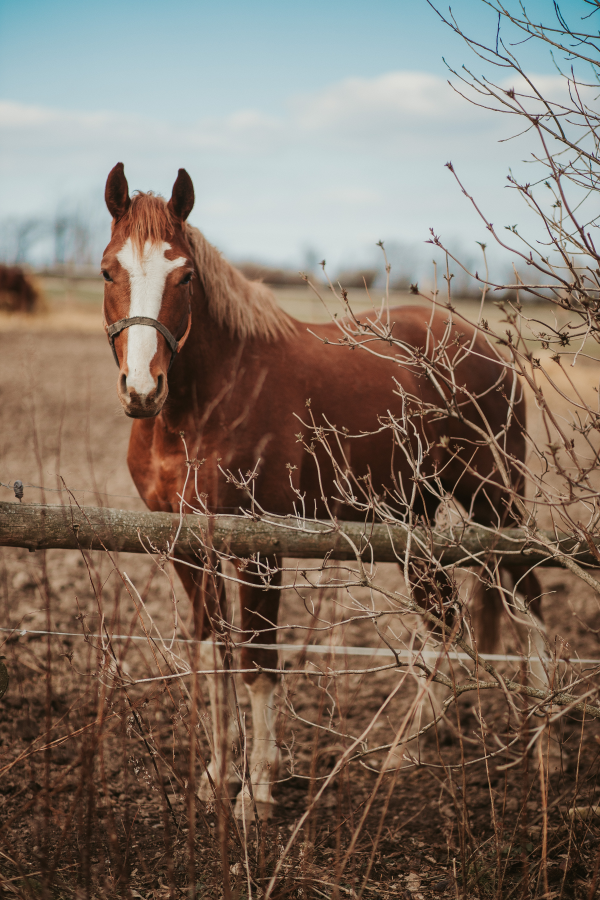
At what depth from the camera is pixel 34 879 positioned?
1868 mm

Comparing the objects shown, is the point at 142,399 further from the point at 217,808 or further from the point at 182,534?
the point at 217,808

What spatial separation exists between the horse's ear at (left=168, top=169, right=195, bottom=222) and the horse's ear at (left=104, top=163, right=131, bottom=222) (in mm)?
184

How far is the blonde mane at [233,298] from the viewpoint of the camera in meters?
2.76

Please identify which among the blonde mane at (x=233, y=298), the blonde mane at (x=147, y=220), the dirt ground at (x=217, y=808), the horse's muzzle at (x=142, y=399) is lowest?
the dirt ground at (x=217, y=808)

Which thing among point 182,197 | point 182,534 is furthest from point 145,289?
point 182,534

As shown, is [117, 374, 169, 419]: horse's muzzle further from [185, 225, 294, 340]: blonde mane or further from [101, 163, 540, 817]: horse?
[185, 225, 294, 340]: blonde mane

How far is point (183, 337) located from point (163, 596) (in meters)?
2.70

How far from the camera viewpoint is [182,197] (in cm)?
265

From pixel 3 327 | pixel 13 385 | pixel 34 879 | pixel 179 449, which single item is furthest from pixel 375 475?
pixel 3 327

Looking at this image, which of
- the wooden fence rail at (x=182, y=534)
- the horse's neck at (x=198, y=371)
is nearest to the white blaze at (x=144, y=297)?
the horse's neck at (x=198, y=371)

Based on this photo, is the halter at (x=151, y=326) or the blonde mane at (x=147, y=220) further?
the blonde mane at (x=147, y=220)

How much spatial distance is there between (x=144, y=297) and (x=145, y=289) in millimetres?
35

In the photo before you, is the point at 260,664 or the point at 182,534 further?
the point at 260,664

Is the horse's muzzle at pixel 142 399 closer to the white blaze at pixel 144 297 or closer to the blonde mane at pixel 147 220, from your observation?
the white blaze at pixel 144 297
